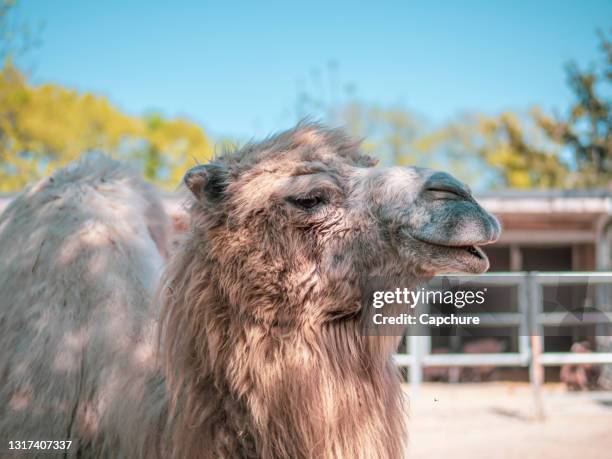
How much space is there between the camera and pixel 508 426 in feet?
23.4

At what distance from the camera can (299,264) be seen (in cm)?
218

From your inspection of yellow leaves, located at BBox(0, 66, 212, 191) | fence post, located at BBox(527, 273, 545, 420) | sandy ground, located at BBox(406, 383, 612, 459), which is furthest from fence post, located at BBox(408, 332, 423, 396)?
yellow leaves, located at BBox(0, 66, 212, 191)

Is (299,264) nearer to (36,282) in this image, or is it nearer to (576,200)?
(36,282)

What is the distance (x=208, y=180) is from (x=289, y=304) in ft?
1.73

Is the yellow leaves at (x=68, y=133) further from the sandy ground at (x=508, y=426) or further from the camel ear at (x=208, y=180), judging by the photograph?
the camel ear at (x=208, y=180)

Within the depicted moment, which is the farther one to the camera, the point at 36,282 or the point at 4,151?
the point at 4,151

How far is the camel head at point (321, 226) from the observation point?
6.70ft

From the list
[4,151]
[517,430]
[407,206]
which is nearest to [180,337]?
[407,206]

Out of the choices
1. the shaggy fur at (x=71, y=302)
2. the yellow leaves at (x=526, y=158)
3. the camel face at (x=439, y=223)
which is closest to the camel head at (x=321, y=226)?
the camel face at (x=439, y=223)

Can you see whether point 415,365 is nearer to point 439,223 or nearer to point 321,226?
point 321,226

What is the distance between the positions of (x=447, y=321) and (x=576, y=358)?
5.68 meters

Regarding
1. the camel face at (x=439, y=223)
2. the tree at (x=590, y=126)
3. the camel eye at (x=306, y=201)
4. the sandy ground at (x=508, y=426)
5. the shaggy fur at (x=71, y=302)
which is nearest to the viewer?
the camel face at (x=439, y=223)

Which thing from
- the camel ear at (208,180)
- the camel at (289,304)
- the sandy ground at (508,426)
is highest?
the camel ear at (208,180)

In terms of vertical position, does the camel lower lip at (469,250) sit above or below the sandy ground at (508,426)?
above
